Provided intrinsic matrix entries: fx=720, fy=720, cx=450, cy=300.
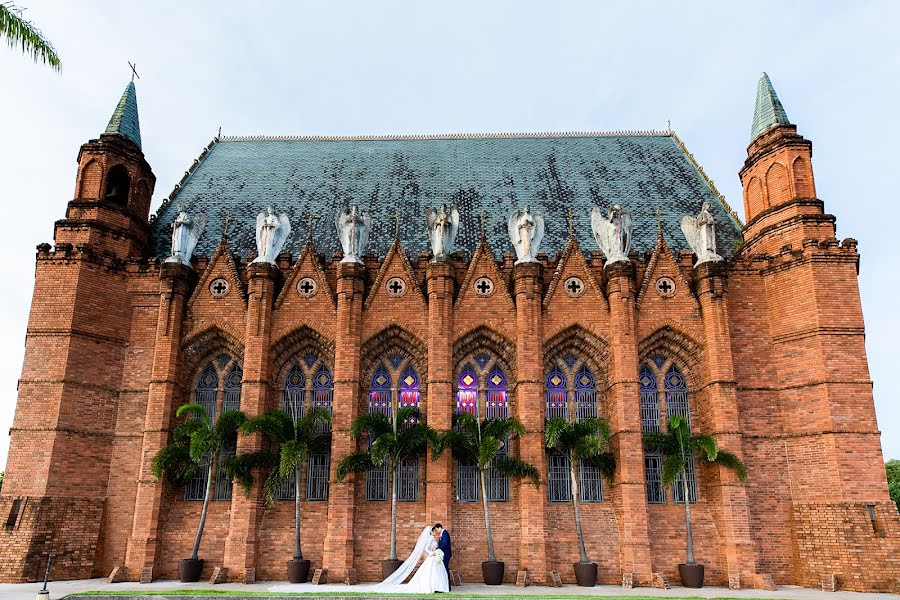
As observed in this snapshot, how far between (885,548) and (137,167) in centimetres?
2691

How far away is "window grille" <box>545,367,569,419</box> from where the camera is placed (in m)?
23.2

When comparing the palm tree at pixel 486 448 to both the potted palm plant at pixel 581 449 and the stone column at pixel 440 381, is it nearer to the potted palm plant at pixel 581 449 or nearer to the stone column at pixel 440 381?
the stone column at pixel 440 381

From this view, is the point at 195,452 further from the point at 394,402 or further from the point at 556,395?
the point at 556,395

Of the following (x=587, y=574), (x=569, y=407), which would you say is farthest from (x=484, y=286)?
(x=587, y=574)

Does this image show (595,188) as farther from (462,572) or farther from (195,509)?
(195,509)

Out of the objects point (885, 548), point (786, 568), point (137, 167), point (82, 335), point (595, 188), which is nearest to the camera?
point (885, 548)

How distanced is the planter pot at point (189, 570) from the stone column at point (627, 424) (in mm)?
12279

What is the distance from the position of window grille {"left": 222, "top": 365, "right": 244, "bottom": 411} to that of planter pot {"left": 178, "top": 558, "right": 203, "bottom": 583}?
482cm

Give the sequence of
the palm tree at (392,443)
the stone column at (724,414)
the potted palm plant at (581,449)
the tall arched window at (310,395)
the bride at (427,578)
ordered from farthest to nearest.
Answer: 1. the tall arched window at (310,395)
2. the palm tree at (392,443)
3. the stone column at (724,414)
4. the potted palm plant at (581,449)
5. the bride at (427,578)

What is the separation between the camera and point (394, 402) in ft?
75.5

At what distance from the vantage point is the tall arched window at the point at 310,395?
2244 cm

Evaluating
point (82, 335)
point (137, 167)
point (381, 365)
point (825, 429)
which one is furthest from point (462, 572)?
point (137, 167)

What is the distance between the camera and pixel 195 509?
2208 cm

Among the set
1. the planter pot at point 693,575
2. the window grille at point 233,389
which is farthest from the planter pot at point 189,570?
the planter pot at point 693,575
